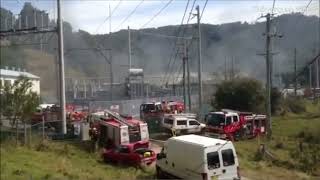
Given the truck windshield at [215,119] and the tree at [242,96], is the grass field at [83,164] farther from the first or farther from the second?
the tree at [242,96]

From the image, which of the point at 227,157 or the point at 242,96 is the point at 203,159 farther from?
the point at 242,96

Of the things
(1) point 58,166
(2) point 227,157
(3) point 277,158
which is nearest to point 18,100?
(1) point 58,166

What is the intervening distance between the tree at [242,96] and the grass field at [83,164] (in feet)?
70.3

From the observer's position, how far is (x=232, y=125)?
38.6m

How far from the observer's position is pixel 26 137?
28.5 m

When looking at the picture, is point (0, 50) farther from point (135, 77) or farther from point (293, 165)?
point (135, 77)

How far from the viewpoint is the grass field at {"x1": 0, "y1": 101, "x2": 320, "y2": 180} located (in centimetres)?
1917

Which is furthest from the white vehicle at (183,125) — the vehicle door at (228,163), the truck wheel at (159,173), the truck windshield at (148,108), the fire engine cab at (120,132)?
the vehicle door at (228,163)

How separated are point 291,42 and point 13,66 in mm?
144544

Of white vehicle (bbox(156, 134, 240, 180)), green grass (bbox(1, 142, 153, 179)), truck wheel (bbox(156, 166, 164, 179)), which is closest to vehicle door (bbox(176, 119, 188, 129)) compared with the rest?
green grass (bbox(1, 142, 153, 179))

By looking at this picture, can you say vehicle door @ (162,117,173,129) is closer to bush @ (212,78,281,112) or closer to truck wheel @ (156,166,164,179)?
truck wheel @ (156,166,164,179)

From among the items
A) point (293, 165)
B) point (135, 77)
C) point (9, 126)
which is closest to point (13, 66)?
point (9, 126)

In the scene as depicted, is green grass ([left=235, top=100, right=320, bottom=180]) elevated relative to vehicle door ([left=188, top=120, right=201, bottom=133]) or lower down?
lower down

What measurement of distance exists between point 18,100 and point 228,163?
42.4 feet
